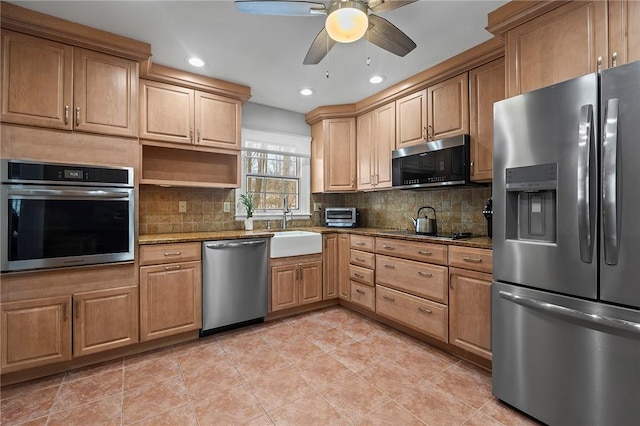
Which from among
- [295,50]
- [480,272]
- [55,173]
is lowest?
[480,272]

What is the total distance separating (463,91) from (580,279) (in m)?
1.84

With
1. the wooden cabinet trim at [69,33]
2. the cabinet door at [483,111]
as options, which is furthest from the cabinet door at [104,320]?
the cabinet door at [483,111]

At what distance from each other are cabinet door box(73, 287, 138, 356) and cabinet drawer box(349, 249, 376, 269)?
210 centimetres

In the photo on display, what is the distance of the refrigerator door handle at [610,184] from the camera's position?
1382mm

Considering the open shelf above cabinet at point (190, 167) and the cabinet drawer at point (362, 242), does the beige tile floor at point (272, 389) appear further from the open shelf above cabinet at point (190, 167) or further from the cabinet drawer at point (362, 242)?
the open shelf above cabinet at point (190, 167)

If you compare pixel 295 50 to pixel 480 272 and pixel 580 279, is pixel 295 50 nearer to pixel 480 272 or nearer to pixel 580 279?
pixel 480 272

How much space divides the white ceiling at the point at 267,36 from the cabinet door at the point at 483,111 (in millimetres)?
258

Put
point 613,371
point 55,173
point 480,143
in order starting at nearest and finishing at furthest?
point 613,371, point 55,173, point 480,143

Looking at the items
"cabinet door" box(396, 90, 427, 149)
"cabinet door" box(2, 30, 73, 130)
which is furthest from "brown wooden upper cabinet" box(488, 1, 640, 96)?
"cabinet door" box(2, 30, 73, 130)

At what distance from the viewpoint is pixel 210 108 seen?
3117mm

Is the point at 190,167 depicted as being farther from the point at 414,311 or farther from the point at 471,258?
the point at 471,258

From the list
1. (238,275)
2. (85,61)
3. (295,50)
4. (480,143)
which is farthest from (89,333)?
(480,143)

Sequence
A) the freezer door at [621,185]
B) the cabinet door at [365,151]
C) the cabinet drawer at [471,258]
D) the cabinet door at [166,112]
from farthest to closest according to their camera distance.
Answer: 1. the cabinet door at [365,151]
2. the cabinet door at [166,112]
3. the cabinet drawer at [471,258]
4. the freezer door at [621,185]

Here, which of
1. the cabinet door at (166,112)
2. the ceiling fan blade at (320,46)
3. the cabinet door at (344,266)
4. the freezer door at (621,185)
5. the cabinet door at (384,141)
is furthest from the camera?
the cabinet door at (344,266)
